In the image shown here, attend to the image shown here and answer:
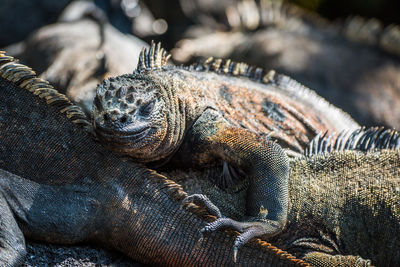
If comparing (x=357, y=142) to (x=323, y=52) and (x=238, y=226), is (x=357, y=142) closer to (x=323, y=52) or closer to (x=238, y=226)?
(x=238, y=226)

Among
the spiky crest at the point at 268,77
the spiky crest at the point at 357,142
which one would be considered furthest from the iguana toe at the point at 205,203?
the spiky crest at the point at 268,77

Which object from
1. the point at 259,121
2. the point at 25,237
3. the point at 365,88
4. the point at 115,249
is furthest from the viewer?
the point at 365,88

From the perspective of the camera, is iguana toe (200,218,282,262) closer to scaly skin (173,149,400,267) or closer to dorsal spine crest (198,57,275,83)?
scaly skin (173,149,400,267)

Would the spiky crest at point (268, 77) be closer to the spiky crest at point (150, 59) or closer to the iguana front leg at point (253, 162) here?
the spiky crest at point (150, 59)

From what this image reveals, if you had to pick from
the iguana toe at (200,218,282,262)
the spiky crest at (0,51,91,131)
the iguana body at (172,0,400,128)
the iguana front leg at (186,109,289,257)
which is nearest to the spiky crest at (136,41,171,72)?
the iguana front leg at (186,109,289,257)

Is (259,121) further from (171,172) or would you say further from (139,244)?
(139,244)

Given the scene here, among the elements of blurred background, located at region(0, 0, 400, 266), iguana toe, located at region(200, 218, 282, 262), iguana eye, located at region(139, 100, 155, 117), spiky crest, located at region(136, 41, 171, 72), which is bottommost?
iguana toe, located at region(200, 218, 282, 262)

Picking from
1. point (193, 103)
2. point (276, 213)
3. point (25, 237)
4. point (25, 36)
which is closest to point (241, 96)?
point (193, 103)
